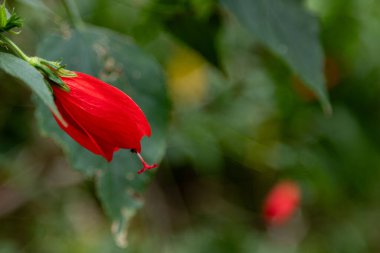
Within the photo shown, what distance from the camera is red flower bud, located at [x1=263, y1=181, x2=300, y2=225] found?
188 cm

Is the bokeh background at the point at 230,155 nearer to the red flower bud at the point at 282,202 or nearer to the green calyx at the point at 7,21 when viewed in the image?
the red flower bud at the point at 282,202

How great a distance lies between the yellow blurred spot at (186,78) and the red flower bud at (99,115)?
1.44m

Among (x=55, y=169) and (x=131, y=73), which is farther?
(x=55, y=169)

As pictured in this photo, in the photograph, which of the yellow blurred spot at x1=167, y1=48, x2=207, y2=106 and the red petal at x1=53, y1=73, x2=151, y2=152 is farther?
the yellow blurred spot at x1=167, y1=48, x2=207, y2=106

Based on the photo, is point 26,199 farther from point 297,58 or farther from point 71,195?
point 297,58

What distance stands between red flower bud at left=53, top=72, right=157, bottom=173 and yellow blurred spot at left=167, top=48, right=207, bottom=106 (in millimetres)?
1439

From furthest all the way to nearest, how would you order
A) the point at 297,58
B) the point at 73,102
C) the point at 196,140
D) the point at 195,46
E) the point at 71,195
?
the point at 71,195
the point at 196,140
the point at 195,46
the point at 297,58
the point at 73,102

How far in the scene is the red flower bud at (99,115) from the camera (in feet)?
1.81

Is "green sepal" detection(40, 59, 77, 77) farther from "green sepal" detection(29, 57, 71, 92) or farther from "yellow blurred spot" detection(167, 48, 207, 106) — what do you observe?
"yellow blurred spot" detection(167, 48, 207, 106)

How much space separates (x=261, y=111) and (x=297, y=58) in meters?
1.17

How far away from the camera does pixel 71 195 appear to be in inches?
76.2

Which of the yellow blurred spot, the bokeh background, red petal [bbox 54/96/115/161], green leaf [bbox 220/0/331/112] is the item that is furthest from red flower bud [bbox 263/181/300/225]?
red petal [bbox 54/96/115/161]

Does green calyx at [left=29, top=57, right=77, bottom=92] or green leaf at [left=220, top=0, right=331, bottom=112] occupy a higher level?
green calyx at [left=29, top=57, right=77, bottom=92]

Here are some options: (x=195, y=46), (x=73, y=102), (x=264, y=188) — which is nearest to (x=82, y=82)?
(x=73, y=102)
